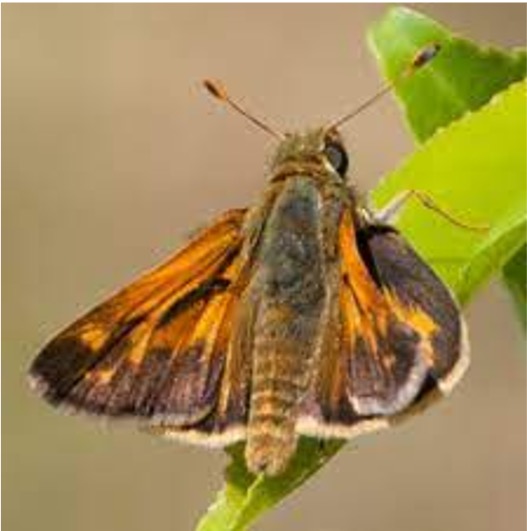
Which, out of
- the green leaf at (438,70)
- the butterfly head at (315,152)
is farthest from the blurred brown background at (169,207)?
the green leaf at (438,70)

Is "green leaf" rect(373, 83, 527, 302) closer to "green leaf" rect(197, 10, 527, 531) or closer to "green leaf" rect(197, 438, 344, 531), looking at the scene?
"green leaf" rect(197, 10, 527, 531)

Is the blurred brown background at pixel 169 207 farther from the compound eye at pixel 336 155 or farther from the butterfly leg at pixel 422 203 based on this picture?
the butterfly leg at pixel 422 203

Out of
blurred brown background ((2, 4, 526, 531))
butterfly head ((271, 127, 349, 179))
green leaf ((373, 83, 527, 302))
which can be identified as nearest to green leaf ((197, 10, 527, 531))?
green leaf ((373, 83, 527, 302))

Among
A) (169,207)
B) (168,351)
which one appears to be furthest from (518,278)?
(169,207)

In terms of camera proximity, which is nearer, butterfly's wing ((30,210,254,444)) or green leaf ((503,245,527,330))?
green leaf ((503,245,527,330))

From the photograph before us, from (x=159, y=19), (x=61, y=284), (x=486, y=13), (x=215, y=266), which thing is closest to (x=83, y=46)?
(x=159, y=19)

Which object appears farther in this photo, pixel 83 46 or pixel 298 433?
pixel 83 46

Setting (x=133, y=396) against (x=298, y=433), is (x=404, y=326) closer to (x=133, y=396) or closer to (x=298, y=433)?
(x=298, y=433)
